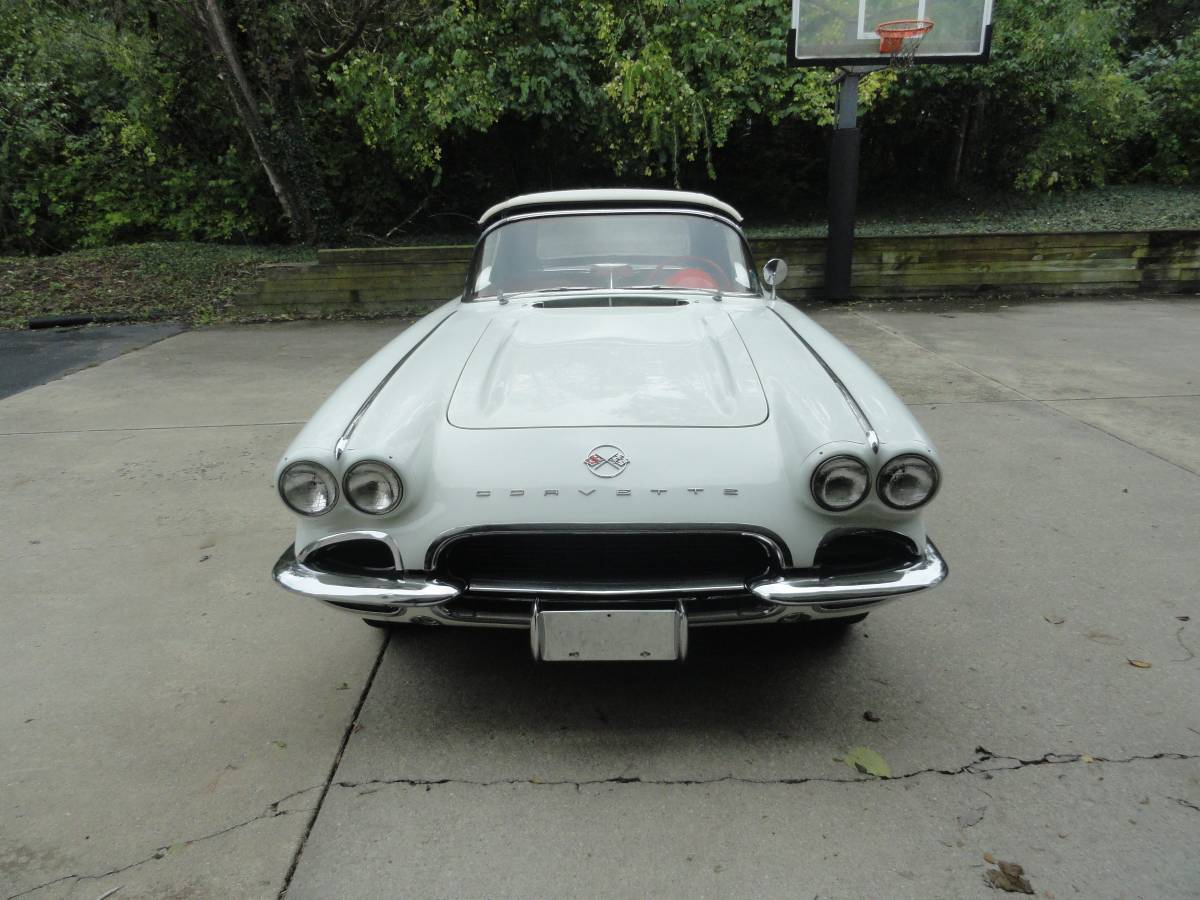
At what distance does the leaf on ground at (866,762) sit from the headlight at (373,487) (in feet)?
4.37

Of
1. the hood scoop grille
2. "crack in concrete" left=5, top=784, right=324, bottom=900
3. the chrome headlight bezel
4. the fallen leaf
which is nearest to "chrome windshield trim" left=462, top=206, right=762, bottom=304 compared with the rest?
the hood scoop grille

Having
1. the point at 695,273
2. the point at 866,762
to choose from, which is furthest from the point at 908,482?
the point at 695,273

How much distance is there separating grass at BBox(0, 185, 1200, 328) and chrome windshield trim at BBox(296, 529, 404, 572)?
289 inches

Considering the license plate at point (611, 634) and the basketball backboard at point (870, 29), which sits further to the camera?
the basketball backboard at point (870, 29)

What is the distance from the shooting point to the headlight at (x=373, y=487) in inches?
84.2

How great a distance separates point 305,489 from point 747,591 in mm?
1152

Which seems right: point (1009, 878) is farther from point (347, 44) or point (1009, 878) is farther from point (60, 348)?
point (347, 44)

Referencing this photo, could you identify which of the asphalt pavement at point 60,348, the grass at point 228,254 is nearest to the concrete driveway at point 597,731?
the asphalt pavement at point 60,348

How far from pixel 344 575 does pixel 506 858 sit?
0.80 metres

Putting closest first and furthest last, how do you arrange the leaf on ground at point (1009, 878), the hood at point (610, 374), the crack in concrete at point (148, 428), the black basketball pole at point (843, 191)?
the leaf on ground at point (1009, 878) < the hood at point (610, 374) < the crack in concrete at point (148, 428) < the black basketball pole at point (843, 191)

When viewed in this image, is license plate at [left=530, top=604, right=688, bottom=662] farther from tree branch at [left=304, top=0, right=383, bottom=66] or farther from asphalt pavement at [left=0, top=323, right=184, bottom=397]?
tree branch at [left=304, top=0, right=383, bottom=66]

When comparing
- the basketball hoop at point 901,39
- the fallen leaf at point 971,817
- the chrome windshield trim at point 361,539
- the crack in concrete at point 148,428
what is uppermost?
the basketball hoop at point 901,39

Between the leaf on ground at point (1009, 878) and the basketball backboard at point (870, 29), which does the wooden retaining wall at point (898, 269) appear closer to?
the basketball backboard at point (870, 29)

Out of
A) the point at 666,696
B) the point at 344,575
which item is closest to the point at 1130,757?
the point at 666,696
